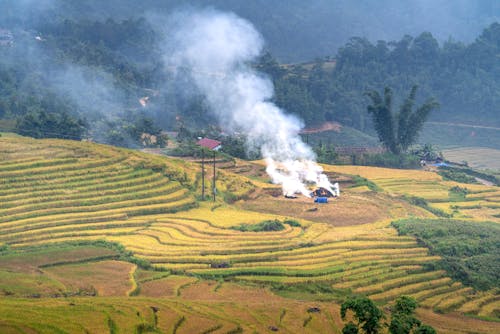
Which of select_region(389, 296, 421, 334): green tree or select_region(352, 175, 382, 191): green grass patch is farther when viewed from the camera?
select_region(352, 175, 382, 191): green grass patch

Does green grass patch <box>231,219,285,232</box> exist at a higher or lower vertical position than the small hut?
lower

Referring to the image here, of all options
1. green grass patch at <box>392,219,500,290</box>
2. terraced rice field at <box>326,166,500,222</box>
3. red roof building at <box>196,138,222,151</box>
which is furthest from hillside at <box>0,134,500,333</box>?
red roof building at <box>196,138,222,151</box>

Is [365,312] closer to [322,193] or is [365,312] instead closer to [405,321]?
[405,321]

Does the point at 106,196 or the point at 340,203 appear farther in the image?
the point at 340,203

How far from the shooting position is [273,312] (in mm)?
28016

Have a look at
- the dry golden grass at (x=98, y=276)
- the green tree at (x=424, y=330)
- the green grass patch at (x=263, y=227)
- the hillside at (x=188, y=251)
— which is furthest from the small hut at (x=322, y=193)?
the green tree at (x=424, y=330)

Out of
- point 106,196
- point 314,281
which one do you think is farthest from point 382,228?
point 106,196

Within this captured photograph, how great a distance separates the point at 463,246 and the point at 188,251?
12.3 m

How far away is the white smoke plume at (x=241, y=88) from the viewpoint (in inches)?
2085

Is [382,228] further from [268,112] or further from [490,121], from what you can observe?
[490,121]

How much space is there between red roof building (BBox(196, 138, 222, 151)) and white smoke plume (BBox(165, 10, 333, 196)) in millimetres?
2391

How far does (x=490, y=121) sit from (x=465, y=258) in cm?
5440

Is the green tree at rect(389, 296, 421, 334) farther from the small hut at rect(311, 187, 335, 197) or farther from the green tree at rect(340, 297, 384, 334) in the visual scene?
the small hut at rect(311, 187, 335, 197)

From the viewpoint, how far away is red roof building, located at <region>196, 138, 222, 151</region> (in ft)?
201
